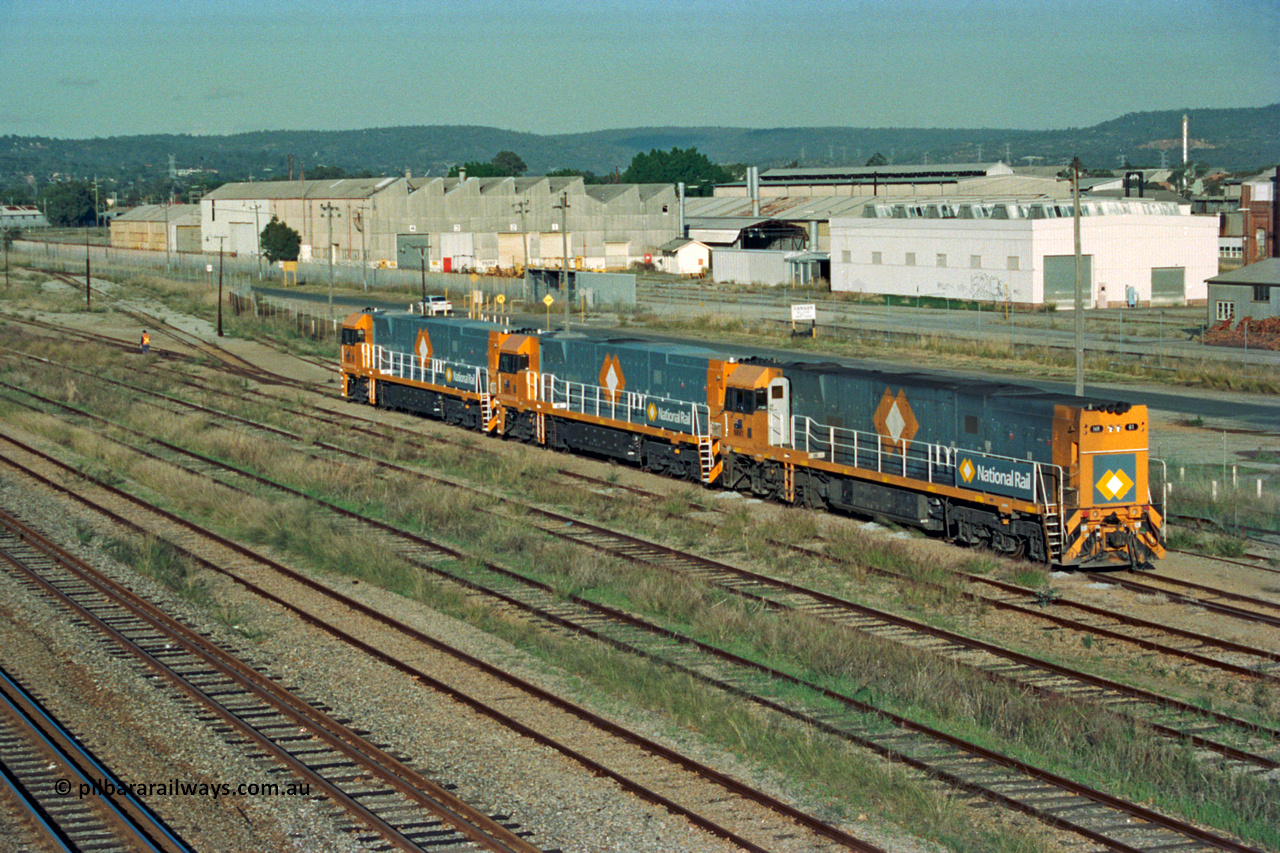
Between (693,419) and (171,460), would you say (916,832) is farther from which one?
(171,460)

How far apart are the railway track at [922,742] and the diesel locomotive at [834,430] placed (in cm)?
525

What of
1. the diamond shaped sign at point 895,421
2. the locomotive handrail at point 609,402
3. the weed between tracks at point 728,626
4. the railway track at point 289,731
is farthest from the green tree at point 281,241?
the railway track at point 289,731

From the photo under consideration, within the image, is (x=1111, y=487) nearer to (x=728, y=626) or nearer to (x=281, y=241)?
(x=728, y=626)

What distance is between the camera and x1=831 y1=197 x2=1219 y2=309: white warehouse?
73.2 meters

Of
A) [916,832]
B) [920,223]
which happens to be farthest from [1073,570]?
[920,223]

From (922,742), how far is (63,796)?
9.38 m

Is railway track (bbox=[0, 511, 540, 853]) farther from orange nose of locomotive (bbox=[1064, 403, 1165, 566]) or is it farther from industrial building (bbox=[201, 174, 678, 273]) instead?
industrial building (bbox=[201, 174, 678, 273])

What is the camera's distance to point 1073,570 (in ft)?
78.0

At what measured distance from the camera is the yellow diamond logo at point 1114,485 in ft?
75.0

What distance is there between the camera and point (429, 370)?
4416 centimetres

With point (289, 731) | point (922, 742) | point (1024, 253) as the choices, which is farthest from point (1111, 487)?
point (1024, 253)

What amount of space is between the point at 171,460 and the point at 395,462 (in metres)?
6.24

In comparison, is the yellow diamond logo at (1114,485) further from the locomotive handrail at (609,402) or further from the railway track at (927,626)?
the locomotive handrail at (609,402)

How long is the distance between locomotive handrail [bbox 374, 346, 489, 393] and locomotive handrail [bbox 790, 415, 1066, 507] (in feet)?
46.6
